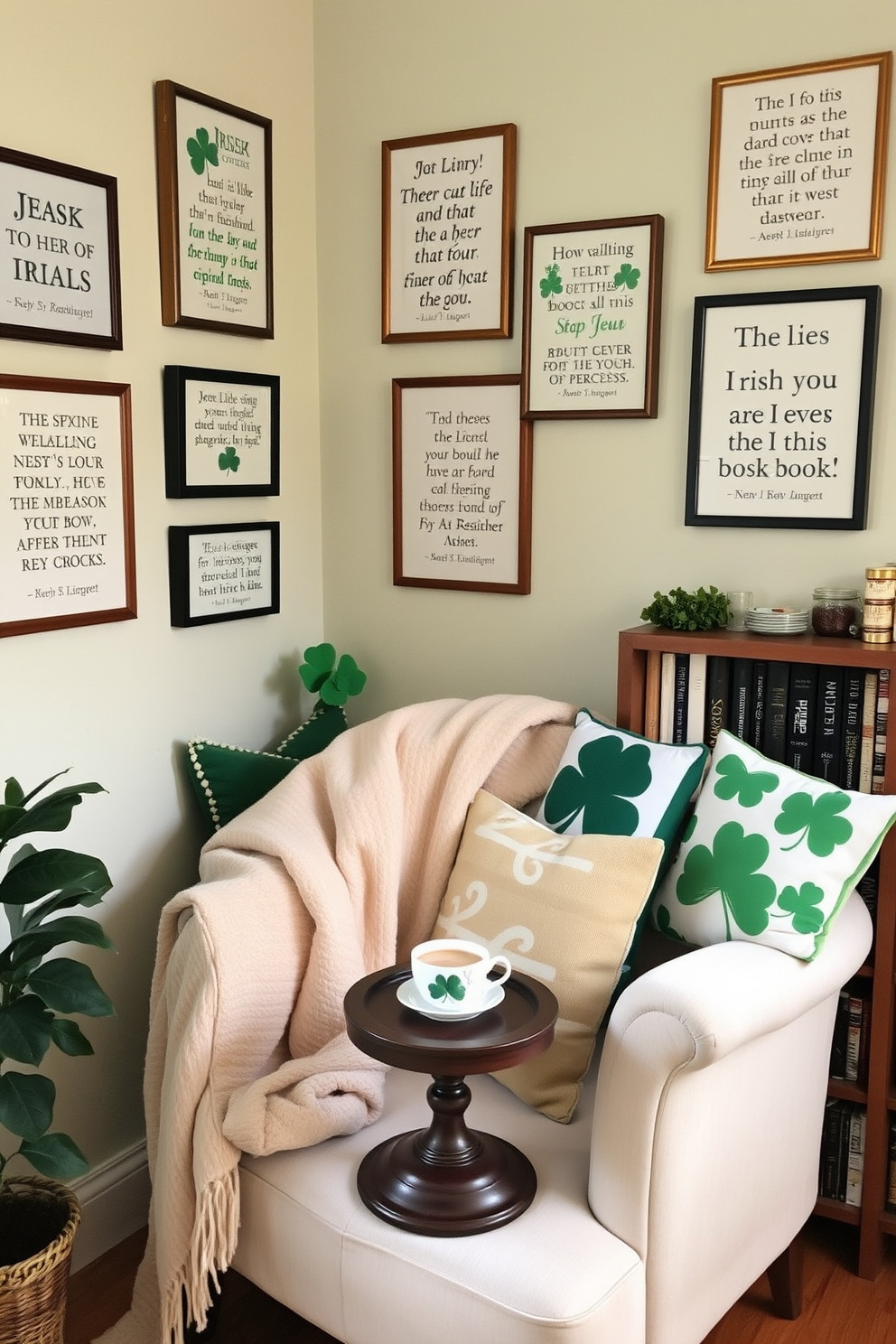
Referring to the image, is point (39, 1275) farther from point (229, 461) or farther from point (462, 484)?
point (462, 484)

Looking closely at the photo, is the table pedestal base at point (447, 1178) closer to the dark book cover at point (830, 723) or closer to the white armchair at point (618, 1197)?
the white armchair at point (618, 1197)

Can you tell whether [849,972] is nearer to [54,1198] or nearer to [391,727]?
[391,727]

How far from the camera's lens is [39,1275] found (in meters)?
1.65

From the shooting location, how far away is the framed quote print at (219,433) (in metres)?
2.25

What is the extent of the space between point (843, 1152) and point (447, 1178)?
0.87m

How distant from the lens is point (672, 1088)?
1.51 m

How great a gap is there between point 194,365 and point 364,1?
888 mm

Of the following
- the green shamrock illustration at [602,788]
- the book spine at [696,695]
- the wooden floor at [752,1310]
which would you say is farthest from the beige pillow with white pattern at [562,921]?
the wooden floor at [752,1310]

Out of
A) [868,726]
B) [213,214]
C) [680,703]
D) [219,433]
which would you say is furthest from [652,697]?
[213,214]

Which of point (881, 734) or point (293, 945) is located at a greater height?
point (881, 734)

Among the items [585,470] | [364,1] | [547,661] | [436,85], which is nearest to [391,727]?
[547,661]

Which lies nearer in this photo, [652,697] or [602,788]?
[602,788]

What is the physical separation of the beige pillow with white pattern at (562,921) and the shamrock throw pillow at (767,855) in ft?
0.34

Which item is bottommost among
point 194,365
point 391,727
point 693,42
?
point 391,727
